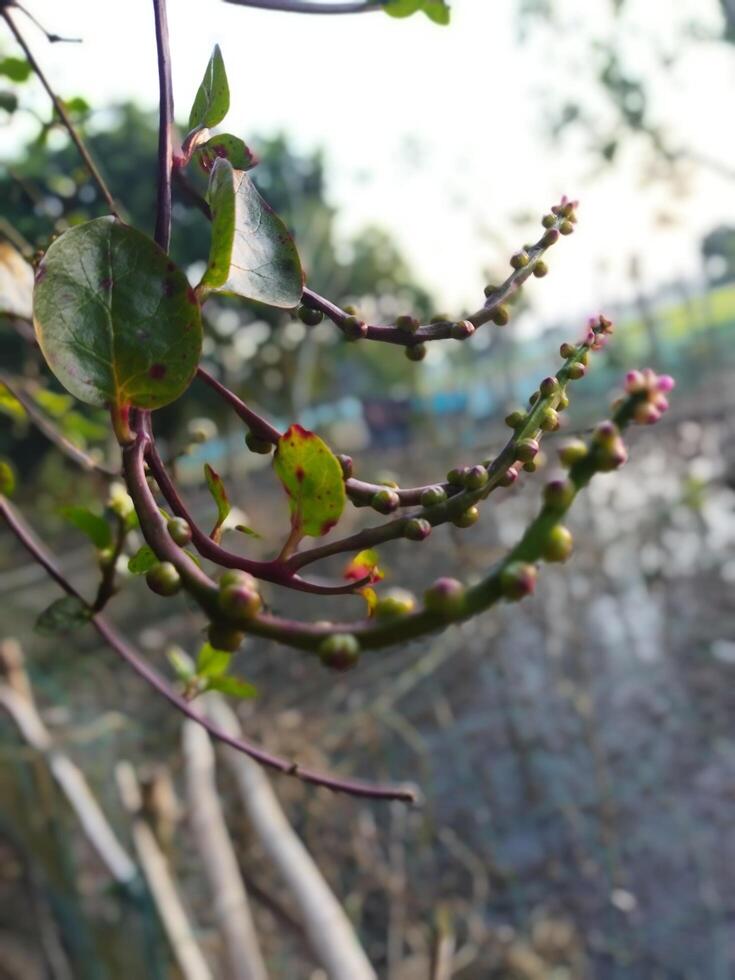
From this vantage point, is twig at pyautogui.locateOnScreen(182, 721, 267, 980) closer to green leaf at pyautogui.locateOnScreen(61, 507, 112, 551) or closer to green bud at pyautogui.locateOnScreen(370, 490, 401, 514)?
green leaf at pyautogui.locateOnScreen(61, 507, 112, 551)

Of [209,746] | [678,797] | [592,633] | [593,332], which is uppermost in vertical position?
[592,633]

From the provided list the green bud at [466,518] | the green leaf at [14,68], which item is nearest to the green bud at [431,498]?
the green bud at [466,518]

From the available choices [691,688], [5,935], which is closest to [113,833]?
[5,935]

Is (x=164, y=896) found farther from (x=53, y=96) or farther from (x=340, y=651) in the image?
(x=340, y=651)

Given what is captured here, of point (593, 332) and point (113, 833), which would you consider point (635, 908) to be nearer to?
point (113, 833)

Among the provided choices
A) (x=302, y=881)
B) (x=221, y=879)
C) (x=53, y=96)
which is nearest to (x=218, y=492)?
(x=53, y=96)
